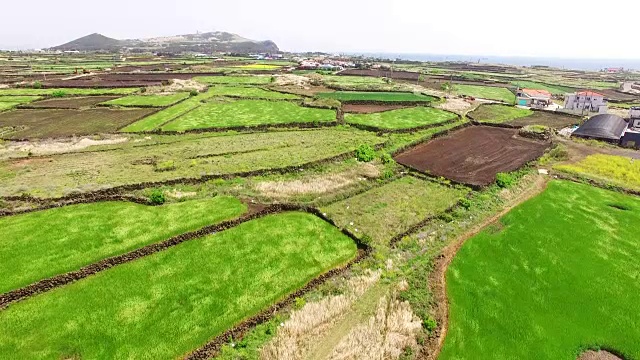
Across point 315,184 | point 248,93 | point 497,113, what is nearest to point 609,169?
point 497,113

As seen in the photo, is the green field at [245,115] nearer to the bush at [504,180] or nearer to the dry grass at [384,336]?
the bush at [504,180]

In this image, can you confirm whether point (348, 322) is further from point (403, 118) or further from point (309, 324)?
point (403, 118)

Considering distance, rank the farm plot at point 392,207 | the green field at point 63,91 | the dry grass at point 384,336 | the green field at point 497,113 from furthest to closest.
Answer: the green field at point 63,91 < the green field at point 497,113 < the farm plot at point 392,207 < the dry grass at point 384,336

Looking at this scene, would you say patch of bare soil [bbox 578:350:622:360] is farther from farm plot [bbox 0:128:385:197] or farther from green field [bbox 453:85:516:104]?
green field [bbox 453:85:516:104]

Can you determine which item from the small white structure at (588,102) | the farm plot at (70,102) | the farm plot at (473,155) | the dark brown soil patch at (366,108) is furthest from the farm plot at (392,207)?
the small white structure at (588,102)

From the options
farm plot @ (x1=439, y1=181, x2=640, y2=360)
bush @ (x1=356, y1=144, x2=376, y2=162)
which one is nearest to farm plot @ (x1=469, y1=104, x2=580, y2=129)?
bush @ (x1=356, y1=144, x2=376, y2=162)
